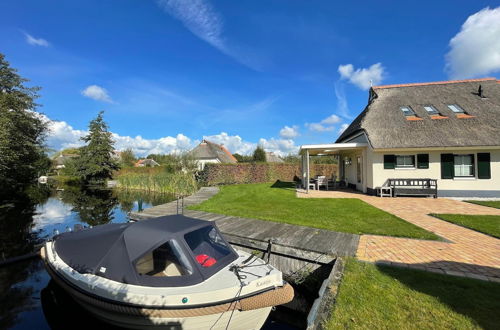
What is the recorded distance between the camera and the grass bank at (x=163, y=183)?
19328 millimetres

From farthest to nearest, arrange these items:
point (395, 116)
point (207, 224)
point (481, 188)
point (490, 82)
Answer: point (490, 82) < point (395, 116) < point (481, 188) < point (207, 224)

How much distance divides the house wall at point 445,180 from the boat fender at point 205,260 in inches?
469

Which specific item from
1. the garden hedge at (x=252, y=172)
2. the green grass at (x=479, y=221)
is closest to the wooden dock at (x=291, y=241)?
the green grass at (x=479, y=221)

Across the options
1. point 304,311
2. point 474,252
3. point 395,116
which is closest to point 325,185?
point 395,116

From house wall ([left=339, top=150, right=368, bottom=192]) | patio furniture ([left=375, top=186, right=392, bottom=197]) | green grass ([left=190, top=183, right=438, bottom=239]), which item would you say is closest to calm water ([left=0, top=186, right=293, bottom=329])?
green grass ([left=190, top=183, right=438, bottom=239])

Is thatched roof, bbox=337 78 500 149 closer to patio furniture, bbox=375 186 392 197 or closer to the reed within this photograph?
patio furniture, bbox=375 186 392 197

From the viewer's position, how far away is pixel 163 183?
21.4 meters

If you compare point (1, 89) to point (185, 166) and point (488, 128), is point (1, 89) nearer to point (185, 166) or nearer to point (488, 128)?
point (185, 166)

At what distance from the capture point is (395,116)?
14.2 meters

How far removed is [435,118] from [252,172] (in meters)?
14.2

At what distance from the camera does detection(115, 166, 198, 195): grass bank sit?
19328mm

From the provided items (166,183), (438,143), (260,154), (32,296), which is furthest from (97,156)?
(438,143)

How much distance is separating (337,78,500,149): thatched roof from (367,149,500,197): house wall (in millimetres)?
625

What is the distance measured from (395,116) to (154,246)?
50.5ft
